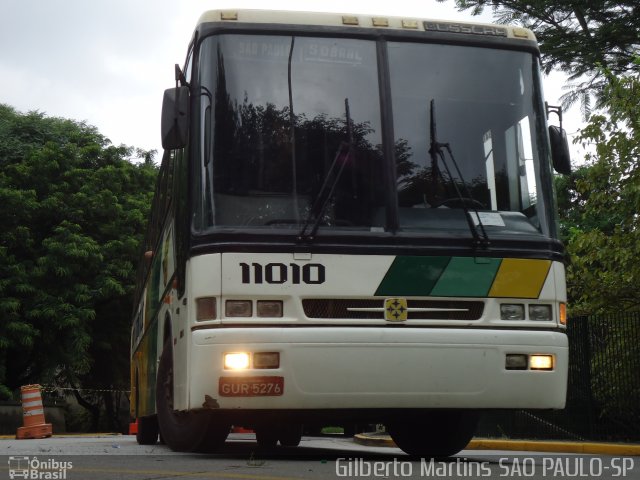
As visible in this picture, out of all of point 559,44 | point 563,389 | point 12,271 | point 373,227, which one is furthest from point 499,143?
point 12,271

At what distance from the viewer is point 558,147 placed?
29.4 feet

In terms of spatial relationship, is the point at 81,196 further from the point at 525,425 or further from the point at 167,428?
the point at 167,428

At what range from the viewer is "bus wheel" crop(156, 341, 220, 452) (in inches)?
364

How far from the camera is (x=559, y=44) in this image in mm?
16797

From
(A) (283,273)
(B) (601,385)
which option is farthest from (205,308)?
(B) (601,385)

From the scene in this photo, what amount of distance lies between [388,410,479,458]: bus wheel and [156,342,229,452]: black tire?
5.91 feet

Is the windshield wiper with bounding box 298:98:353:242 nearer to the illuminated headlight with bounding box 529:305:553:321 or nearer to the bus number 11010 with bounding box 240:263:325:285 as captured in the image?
the bus number 11010 with bounding box 240:263:325:285

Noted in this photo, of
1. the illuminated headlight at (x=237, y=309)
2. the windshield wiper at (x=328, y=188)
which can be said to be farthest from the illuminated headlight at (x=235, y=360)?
the windshield wiper at (x=328, y=188)

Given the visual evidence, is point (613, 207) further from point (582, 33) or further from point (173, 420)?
point (173, 420)

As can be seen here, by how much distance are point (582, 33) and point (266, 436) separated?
8724 millimetres

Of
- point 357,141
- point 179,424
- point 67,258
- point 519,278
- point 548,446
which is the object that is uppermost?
point 67,258

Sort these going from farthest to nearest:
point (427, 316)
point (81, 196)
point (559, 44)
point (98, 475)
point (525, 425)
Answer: point (81, 196)
point (525, 425)
point (559, 44)
point (427, 316)
point (98, 475)

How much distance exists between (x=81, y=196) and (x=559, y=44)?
17.5 metres

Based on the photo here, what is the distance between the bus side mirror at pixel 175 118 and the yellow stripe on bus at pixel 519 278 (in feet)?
8.41
